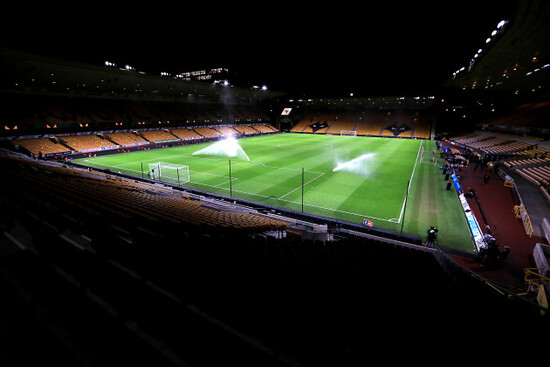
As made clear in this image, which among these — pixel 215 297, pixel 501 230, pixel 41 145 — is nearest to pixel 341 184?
pixel 501 230

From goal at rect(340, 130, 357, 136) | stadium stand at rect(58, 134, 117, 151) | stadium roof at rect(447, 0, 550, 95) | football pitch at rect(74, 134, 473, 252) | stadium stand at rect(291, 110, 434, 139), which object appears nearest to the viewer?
football pitch at rect(74, 134, 473, 252)

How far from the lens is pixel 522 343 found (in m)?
3.06

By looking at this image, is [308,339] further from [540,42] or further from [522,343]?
[540,42]

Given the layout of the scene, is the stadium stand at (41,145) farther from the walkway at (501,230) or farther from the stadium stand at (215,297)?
the walkway at (501,230)

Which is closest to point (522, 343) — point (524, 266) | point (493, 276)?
point (493, 276)

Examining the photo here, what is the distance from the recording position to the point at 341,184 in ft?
72.8

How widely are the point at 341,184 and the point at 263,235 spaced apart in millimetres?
14326

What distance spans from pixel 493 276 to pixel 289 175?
1708 cm

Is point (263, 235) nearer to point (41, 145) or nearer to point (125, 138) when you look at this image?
point (41, 145)

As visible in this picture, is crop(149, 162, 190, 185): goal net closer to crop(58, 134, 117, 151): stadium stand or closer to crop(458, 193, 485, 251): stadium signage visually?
crop(58, 134, 117, 151): stadium stand

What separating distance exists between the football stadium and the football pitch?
0.23m

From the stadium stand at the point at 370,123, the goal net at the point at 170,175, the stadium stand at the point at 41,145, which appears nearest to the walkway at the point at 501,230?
the goal net at the point at 170,175

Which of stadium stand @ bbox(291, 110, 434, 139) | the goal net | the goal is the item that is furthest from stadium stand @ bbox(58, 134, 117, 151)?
the goal

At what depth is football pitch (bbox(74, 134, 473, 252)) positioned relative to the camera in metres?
16.1
